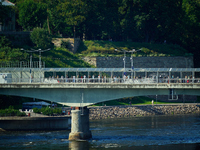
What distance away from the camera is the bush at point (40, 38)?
14050 cm

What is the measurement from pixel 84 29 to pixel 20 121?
214 ft

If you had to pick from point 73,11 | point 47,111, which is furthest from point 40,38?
point 47,111

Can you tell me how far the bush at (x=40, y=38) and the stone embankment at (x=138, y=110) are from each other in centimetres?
3366

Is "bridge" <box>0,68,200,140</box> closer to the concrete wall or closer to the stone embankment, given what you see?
the concrete wall

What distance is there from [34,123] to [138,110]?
114 feet

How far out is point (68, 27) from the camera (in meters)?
156

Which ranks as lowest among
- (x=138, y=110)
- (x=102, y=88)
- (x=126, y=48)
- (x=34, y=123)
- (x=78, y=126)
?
(x=34, y=123)

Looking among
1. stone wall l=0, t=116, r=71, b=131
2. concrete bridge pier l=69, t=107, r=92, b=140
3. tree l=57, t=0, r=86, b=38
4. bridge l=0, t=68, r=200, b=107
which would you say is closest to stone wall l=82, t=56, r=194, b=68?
tree l=57, t=0, r=86, b=38

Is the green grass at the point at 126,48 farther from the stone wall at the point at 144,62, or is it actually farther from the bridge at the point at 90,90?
the bridge at the point at 90,90

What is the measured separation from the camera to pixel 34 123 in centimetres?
9569

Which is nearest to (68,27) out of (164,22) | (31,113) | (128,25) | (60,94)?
(128,25)

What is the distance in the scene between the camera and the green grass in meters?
151

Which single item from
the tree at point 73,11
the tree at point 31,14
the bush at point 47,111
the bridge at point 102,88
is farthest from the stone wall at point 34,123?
the tree at point 73,11

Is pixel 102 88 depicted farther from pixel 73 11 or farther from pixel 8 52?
pixel 73 11
